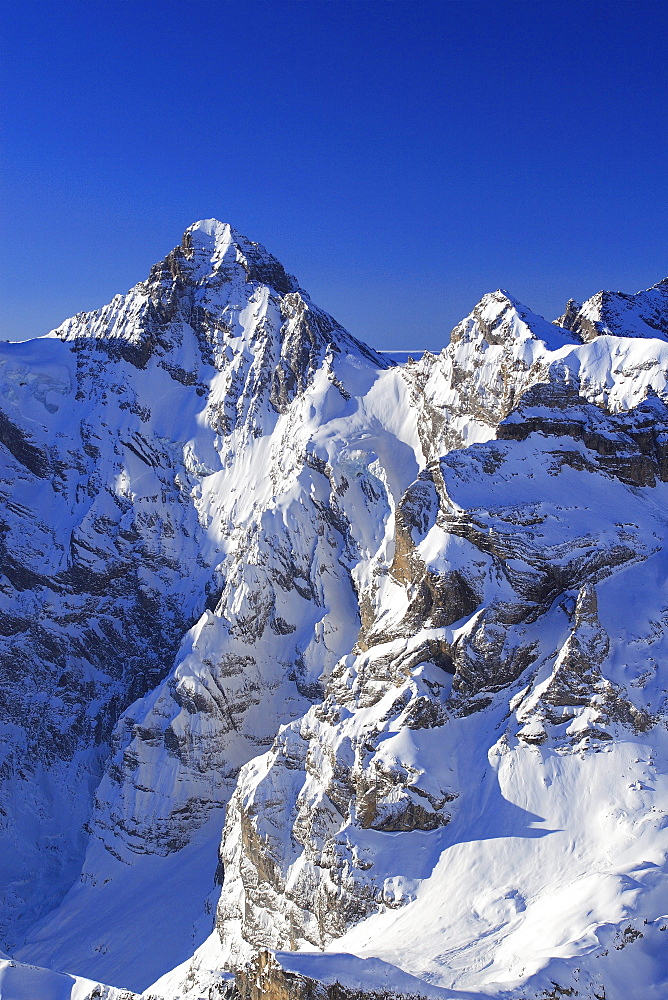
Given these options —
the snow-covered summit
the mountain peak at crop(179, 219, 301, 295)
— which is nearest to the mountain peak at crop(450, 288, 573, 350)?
the snow-covered summit

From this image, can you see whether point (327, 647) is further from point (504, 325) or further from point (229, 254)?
point (229, 254)

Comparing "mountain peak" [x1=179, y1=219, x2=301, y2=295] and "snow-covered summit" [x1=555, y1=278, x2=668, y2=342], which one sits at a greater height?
"mountain peak" [x1=179, y1=219, x2=301, y2=295]

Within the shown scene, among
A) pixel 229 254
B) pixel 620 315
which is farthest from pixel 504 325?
pixel 229 254

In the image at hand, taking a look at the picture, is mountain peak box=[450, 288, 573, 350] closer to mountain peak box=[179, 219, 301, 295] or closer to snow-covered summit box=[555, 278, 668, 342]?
snow-covered summit box=[555, 278, 668, 342]

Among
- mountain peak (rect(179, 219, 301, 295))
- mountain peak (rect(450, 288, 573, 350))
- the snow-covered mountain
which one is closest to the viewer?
the snow-covered mountain

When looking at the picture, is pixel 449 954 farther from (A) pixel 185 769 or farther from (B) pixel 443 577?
(A) pixel 185 769

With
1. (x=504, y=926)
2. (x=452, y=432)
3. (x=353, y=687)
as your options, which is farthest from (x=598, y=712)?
(x=452, y=432)

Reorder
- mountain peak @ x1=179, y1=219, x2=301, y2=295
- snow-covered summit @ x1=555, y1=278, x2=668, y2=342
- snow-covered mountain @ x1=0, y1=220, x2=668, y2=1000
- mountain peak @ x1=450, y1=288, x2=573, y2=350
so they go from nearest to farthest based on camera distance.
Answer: snow-covered mountain @ x1=0, y1=220, x2=668, y2=1000 → mountain peak @ x1=450, y1=288, x2=573, y2=350 → snow-covered summit @ x1=555, y1=278, x2=668, y2=342 → mountain peak @ x1=179, y1=219, x2=301, y2=295

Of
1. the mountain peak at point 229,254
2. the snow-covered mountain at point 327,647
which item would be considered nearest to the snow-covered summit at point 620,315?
the snow-covered mountain at point 327,647

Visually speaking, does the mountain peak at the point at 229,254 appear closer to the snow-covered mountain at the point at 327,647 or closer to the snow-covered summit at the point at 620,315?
the snow-covered mountain at the point at 327,647
